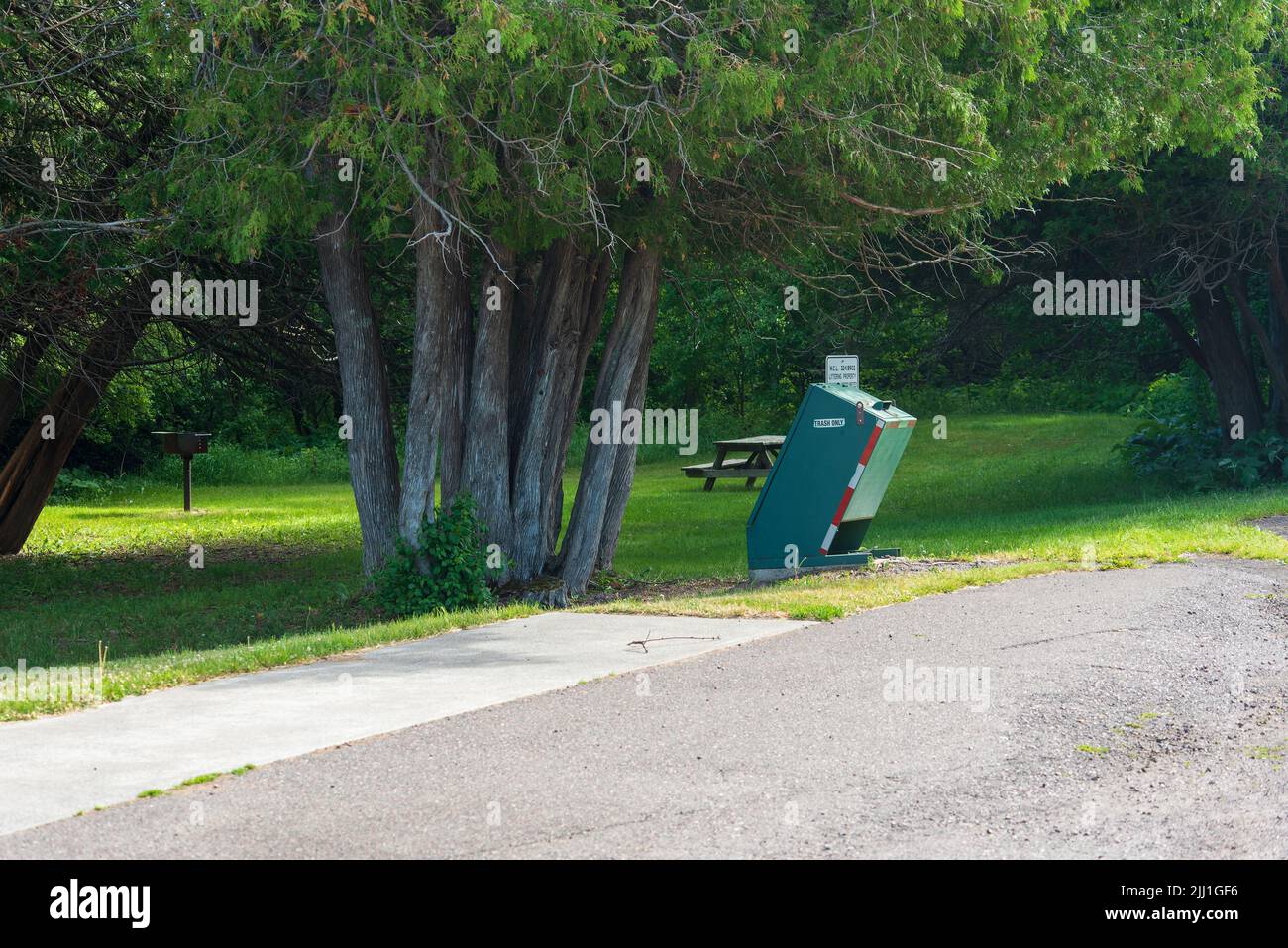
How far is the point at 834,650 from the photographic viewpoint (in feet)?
29.4

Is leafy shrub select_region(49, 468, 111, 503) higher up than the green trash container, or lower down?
lower down

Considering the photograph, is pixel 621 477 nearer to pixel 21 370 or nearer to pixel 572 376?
pixel 572 376

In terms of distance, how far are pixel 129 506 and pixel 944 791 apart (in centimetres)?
2651

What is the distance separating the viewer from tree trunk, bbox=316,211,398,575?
1370 centimetres

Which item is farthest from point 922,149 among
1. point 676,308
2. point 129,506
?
point 676,308

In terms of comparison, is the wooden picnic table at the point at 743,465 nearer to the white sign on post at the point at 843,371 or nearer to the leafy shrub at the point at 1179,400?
the leafy shrub at the point at 1179,400

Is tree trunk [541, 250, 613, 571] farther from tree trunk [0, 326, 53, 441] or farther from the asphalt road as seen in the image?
the asphalt road

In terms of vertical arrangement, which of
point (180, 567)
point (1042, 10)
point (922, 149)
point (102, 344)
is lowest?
point (180, 567)

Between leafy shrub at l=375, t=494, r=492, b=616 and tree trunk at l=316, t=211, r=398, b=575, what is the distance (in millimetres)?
961

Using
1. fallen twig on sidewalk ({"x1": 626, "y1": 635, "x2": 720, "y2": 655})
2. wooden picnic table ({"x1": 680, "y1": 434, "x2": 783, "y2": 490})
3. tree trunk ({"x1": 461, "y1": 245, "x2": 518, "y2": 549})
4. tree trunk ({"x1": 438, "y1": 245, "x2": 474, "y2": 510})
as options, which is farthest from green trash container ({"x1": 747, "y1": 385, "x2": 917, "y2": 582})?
wooden picnic table ({"x1": 680, "y1": 434, "x2": 783, "y2": 490})

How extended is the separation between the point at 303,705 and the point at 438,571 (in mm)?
5308

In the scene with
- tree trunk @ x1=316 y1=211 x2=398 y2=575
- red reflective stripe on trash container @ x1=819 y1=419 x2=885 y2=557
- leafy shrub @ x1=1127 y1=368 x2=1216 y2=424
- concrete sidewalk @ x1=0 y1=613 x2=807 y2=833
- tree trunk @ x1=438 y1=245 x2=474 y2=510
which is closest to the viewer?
concrete sidewalk @ x1=0 y1=613 x2=807 y2=833

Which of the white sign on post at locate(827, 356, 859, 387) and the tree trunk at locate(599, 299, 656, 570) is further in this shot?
the tree trunk at locate(599, 299, 656, 570)

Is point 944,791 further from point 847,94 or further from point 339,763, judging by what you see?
point 847,94
